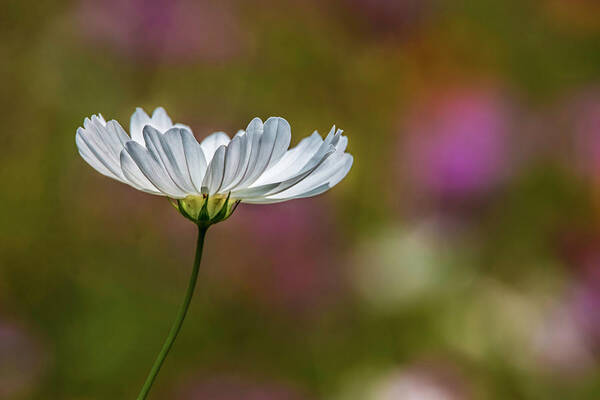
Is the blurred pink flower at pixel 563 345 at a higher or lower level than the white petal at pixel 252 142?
lower

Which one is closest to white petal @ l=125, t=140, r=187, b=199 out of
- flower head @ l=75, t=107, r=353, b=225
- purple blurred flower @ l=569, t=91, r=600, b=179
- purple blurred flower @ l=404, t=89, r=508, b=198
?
flower head @ l=75, t=107, r=353, b=225

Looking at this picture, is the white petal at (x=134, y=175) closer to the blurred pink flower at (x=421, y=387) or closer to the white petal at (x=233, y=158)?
the white petal at (x=233, y=158)

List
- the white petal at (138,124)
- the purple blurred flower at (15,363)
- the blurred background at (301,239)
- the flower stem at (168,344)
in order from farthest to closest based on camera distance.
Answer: the blurred background at (301,239) < the purple blurred flower at (15,363) < the white petal at (138,124) < the flower stem at (168,344)

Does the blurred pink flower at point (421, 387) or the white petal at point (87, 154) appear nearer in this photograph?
the white petal at point (87, 154)

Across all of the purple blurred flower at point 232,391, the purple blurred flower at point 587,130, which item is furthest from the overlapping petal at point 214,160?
the purple blurred flower at point 587,130

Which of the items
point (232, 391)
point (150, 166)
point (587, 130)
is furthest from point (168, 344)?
point (587, 130)

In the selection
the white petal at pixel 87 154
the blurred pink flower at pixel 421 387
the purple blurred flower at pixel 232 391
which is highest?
the white petal at pixel 87 154

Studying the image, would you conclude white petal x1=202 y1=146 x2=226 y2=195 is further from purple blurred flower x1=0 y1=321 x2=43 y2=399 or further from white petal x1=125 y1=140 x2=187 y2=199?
purple blurred flower x1=0 y1=321 x2=43 y2=399
